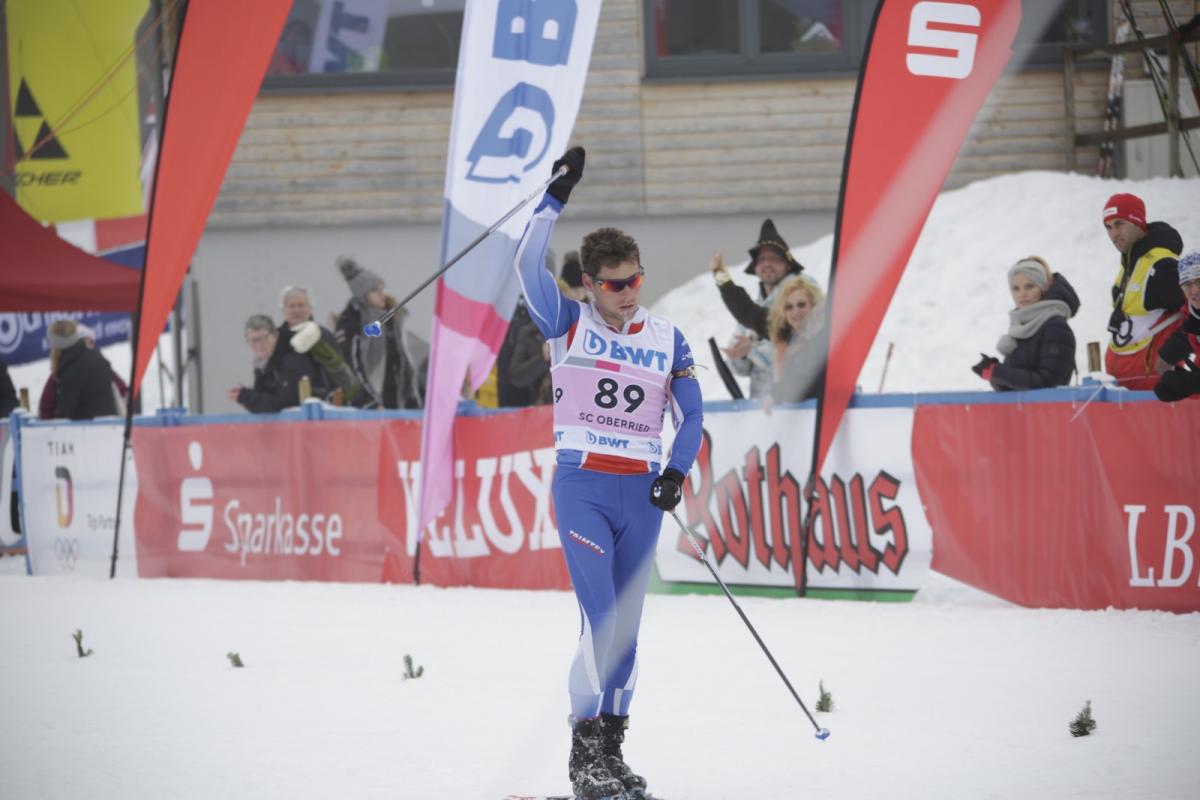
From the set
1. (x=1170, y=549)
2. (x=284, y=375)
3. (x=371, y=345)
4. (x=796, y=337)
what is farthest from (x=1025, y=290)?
(x=284, y=375)

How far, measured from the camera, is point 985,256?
608 inches

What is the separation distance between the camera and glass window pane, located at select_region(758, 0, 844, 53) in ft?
57.1

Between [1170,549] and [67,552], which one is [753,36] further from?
[1170,549]

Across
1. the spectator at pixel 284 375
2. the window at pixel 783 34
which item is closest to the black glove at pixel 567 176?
the spectator at pixel 284 375

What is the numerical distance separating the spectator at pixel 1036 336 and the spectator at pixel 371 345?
5.39 metres

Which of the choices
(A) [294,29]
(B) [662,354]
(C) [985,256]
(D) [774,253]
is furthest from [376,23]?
(B) [662,354]

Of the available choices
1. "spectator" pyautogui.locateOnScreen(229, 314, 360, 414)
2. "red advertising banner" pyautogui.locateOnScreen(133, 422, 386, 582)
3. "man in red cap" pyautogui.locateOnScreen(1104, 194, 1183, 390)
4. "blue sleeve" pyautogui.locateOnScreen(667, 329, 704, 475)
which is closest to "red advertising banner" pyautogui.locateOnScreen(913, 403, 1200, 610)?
"man in red cap" pyautogui.locateOnScreen(1104, 194, 1183, 390)

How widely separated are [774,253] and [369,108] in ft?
29.3

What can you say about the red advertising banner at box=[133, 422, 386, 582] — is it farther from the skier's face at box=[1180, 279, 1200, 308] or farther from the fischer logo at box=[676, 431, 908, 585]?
the skier's face at box=[1180, 279, 1200, 308]

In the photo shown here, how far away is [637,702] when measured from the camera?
6652mm

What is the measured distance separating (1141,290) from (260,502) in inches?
272

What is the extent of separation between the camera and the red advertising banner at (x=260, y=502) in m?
11.3

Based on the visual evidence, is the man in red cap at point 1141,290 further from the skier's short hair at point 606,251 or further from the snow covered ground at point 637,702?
the skier's short hair at point 606,251

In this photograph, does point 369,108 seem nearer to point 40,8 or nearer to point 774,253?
point 40,8
